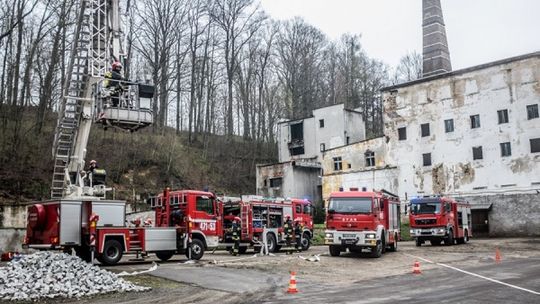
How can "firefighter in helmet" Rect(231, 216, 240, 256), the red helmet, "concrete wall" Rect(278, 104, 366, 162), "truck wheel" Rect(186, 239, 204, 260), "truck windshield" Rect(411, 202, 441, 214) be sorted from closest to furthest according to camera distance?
the red helmet < "truck wheel" Rect(186, 239, 204, 260) < "firefighter in helmet" Rect(231, 216, 240, 256) < "truck windshield" Rect(411, 202, 441, 214) < "concrete wall" Rect(278, 104, 366, 162)

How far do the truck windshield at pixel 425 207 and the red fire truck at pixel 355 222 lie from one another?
831 cm

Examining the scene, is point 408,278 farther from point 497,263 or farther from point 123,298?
point 123,298

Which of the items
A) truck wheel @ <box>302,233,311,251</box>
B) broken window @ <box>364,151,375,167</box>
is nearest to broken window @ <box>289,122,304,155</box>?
broken window @ <box>364,151,375,167</box>

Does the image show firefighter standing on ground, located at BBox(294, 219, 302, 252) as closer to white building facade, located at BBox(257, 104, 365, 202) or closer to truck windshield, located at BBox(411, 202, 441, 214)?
truck windshield, located at BBox(411, 202, 441, 214)

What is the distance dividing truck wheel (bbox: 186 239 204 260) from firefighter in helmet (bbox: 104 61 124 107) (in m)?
6.64

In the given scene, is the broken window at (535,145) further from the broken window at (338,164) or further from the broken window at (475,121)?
the broken window at (338,164)

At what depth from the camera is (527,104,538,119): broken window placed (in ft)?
136

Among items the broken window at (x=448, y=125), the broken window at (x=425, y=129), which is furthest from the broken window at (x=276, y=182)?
the broken window at (x=448, y=125)

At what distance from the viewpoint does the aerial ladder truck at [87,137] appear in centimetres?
1716

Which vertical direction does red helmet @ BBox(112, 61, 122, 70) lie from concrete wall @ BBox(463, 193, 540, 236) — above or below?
above

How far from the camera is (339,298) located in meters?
11.2

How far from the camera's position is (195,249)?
20.8 meters

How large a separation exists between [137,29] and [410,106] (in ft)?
88.8

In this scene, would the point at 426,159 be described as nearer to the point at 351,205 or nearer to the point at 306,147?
the point at 306,147
